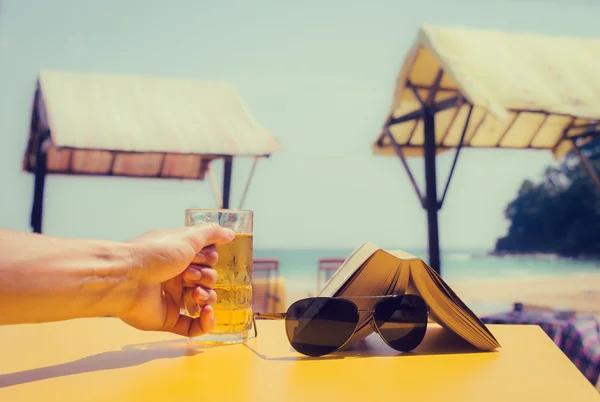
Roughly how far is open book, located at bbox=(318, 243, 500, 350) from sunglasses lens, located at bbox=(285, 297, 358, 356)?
2 centimetres

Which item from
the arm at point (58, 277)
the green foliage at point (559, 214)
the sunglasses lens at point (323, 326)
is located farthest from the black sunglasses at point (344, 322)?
the green foliage at point (559, 214)

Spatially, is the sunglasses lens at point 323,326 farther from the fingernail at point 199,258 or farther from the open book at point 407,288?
the fingernail at point 199,258

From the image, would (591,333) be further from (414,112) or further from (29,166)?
(29,166)

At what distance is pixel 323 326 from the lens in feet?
2.60

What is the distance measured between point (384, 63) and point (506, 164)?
405 inches

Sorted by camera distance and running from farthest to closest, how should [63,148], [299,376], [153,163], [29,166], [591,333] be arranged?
[29,166] → [153,163] → [63,148] → [591,333] → [299,376]

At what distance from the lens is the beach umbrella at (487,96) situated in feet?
13.8

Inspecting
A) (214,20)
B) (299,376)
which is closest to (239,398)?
(299,376)

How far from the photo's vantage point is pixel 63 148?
4957 millimetres

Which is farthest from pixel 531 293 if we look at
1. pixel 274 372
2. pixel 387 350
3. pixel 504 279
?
pixel 274 372

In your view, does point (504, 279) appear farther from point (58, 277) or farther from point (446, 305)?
point (58, 277)

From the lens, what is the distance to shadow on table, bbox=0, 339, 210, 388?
0.66 meters

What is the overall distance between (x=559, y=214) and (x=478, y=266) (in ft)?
15.9

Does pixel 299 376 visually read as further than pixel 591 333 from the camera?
No
